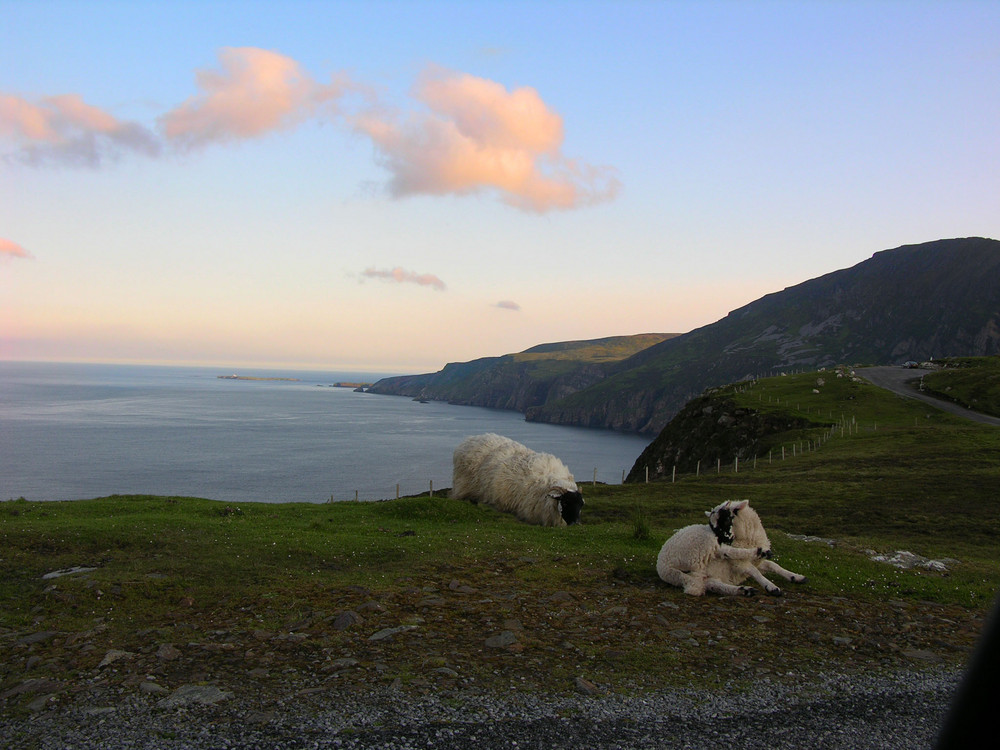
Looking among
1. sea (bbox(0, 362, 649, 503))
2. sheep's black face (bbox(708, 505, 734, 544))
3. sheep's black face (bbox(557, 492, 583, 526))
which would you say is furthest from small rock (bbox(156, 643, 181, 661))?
sea (bbox(0, 362, 649, 503))

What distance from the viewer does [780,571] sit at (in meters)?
12.5

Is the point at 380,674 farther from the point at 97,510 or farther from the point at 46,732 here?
the point at 97,510

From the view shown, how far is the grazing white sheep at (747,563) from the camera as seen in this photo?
1214cm

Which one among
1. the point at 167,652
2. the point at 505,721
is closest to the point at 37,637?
the point at 167,652

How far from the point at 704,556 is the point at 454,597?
4.72 m

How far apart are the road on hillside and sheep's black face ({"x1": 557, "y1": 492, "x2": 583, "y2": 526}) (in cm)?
4151

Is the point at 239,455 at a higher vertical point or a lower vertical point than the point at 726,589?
lower

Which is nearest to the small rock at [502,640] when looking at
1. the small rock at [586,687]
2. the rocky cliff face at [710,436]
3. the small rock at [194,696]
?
the small rock at [586,687]

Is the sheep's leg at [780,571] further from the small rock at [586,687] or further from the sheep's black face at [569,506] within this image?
the sheep's black face at [569,506]

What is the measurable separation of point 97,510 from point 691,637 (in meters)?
20.6

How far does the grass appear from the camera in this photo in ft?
28.1

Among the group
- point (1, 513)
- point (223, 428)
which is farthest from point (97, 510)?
point (223, 428)

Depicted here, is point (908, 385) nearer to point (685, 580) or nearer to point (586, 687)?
point (685, 580)

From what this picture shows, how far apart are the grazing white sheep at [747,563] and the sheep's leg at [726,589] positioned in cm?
26
